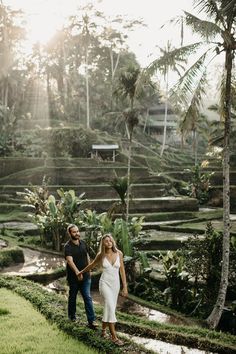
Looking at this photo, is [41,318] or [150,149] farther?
[150,149]

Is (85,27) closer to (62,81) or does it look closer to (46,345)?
(62,81)

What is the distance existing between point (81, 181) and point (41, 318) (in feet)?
62.8

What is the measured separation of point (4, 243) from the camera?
1202cm

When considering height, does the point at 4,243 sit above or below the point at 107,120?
below

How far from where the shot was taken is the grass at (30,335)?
441 cm

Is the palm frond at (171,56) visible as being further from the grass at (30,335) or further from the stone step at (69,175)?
the stone step at (69,175)

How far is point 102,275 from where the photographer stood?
16.1 feet

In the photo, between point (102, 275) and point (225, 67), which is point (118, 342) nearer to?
point (102, 275)

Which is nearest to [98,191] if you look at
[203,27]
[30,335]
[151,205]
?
[151,205]

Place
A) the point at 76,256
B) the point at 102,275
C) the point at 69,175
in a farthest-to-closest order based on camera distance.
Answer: the point at 69,175, the point at 76,256, the point at 102,275

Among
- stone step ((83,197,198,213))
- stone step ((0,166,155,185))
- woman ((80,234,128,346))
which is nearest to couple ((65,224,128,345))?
woman ((80,234,128,346))

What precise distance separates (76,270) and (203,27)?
16.2 ft

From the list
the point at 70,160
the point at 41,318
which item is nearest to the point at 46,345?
the point at 41,318

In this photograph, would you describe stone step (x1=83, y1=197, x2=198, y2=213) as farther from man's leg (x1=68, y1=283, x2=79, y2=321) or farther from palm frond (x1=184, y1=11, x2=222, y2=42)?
man's leg (x1=68, y1=283, x2=79, y2=321)
